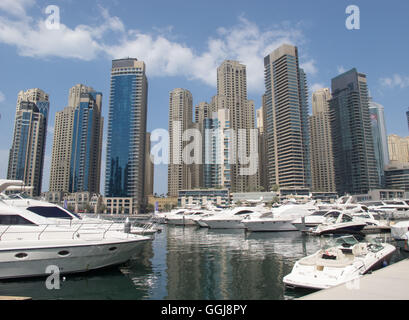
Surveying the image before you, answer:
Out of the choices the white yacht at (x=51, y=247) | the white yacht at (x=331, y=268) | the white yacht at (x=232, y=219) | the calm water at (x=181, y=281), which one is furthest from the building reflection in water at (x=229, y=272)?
the white yacht at (x=232, y=219)

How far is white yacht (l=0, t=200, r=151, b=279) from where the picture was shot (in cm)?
1299

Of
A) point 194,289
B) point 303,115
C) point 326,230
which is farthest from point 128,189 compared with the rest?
point 194,289

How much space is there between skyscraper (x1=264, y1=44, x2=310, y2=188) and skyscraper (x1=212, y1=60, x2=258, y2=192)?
51.8 feet

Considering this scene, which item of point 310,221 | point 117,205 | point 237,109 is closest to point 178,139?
point 237,109

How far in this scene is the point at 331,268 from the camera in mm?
11609

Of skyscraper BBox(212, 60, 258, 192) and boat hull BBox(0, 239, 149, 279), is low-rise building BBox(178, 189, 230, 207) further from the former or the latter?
boat hull BBox(0, 239, 149, 279)

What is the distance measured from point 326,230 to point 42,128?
535 feet

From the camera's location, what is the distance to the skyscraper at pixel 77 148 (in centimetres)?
16925

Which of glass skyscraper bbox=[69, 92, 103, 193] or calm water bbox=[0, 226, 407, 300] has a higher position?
glass skyscraper bbox=[69, 92, 103, 193]

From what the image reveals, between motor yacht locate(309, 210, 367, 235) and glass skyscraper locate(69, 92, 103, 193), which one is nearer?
motor yacht locate(309, 210, 367, 235)

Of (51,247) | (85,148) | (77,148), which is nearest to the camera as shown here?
(51,247)

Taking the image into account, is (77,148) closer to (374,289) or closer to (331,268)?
(331,268)

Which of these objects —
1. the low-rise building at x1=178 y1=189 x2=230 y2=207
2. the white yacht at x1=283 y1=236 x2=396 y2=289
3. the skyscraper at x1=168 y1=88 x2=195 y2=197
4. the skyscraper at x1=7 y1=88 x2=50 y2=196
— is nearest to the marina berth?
the white yacht at x1=283 y1=236 x2=396 y2=289

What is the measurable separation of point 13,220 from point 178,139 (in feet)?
520
